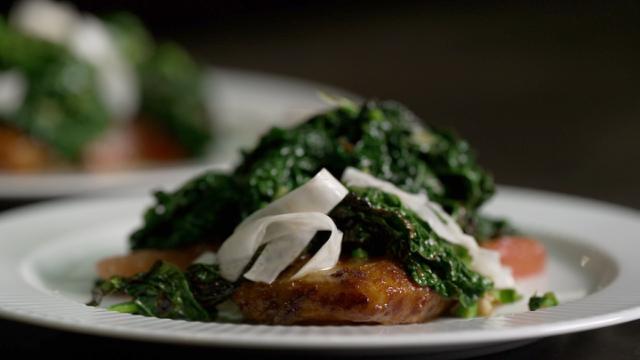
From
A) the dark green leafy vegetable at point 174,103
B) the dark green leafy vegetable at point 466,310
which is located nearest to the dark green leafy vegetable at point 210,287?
the dark green leafy vegetable at point 466,310

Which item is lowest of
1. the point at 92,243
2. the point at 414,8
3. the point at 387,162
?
the point at 92,243

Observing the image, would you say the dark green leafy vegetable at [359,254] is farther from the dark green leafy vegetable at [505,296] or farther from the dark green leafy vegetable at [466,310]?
the dark green leafy vegetable at [505,296]

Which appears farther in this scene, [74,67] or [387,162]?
[74,67]

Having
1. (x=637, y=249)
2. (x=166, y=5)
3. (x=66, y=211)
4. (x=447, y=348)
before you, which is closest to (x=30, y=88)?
(x=66, y=211)

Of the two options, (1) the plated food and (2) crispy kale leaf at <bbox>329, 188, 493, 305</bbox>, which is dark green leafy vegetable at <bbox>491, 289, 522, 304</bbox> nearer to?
(2) crispy kale leaf at <bbox>329, 188, 493, 305</bbox>

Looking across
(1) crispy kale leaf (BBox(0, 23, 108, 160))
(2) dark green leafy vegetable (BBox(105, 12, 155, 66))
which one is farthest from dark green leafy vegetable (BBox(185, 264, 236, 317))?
(2) dark green leafy vegetable (BBox(105, 12, 155, 66))

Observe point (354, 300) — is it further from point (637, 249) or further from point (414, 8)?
point (414, 8)

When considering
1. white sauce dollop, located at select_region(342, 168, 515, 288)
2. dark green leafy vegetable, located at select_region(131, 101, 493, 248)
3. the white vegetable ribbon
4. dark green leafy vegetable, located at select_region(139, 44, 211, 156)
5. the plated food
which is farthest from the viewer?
dark green leafy vegetable, located at select_region(139, 44, 211, 156)

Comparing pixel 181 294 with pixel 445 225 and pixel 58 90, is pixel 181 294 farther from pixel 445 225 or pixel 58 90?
pixel 58 90
